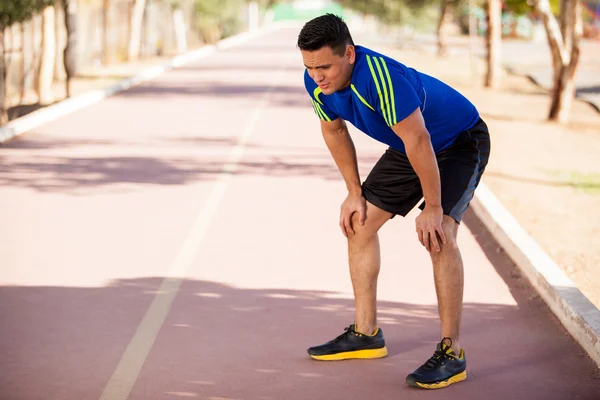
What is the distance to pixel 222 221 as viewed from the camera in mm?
10078

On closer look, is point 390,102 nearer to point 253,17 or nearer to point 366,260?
point 366,260

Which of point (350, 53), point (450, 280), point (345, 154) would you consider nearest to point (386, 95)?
point (350, 53)

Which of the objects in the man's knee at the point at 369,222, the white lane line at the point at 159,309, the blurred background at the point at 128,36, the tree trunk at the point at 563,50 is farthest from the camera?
the blurred background at the point at 128,36

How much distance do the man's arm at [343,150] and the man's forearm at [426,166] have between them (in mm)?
533

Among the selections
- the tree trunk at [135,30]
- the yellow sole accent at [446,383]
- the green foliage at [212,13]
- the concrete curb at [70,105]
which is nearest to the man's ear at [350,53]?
the yellow sole accent at [446,383]

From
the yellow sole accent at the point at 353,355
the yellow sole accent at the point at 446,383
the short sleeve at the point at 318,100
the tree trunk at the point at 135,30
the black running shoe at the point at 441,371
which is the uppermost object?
the short sleeve at the point at 318,100

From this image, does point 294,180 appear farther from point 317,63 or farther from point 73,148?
point 317,63

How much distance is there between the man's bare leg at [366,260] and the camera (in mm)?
5594

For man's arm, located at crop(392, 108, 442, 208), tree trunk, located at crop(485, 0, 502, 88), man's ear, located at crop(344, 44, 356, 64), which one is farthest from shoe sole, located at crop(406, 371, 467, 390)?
tree trunk, located at crop(485, 0, 502, 88)

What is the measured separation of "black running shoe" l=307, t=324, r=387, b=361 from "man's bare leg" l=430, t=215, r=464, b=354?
49 cm

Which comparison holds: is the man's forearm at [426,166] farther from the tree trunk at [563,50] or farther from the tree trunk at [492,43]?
the tree trunk at [492,43]

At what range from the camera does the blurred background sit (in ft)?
64.2

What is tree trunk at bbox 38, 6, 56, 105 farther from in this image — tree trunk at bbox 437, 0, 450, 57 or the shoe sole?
tree trunk at bbox 437, 0, 450, 57

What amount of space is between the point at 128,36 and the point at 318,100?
36.1 metres
